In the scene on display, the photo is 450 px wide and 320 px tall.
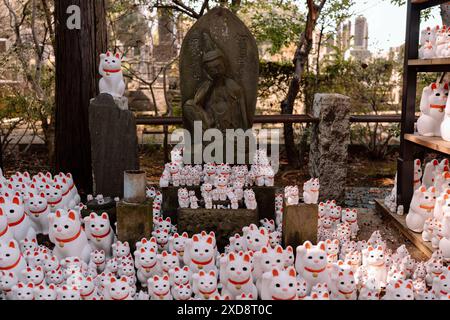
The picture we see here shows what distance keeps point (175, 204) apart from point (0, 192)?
64.5 inches

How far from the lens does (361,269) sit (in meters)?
3.46

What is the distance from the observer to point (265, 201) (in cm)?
462

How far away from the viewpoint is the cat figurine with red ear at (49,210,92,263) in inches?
142

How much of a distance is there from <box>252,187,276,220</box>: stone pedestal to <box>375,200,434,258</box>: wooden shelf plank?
1.30 metres

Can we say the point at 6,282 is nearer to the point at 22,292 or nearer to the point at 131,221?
the point at 22,292

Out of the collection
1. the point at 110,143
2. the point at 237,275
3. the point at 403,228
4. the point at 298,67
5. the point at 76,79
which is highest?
the point at 298,67

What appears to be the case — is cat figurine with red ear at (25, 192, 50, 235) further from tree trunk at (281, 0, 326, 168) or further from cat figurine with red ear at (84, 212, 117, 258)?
tree trunk at (281, 0, 326, 168)

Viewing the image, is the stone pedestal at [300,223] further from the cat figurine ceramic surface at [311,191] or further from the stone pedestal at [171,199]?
the stone pedestal at [171,199]

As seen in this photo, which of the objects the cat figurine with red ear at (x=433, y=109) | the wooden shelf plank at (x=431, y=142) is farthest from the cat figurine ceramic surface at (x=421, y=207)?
the cat figurine with red ear at (x=433, y=109)

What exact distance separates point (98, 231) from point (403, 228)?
2.92 metres

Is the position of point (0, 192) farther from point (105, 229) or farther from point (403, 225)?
point (403, 225)

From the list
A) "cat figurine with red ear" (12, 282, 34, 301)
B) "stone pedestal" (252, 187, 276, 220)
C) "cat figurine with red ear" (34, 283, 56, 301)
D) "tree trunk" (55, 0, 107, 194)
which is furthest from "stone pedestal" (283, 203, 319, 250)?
"tree trunk" (55, 0, 107, 194)

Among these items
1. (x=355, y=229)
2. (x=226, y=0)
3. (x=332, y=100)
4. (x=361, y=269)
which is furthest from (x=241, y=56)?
(x=226, y=0)

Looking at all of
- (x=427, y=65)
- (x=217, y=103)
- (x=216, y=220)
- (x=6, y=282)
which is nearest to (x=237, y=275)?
(x=216, y=220)
